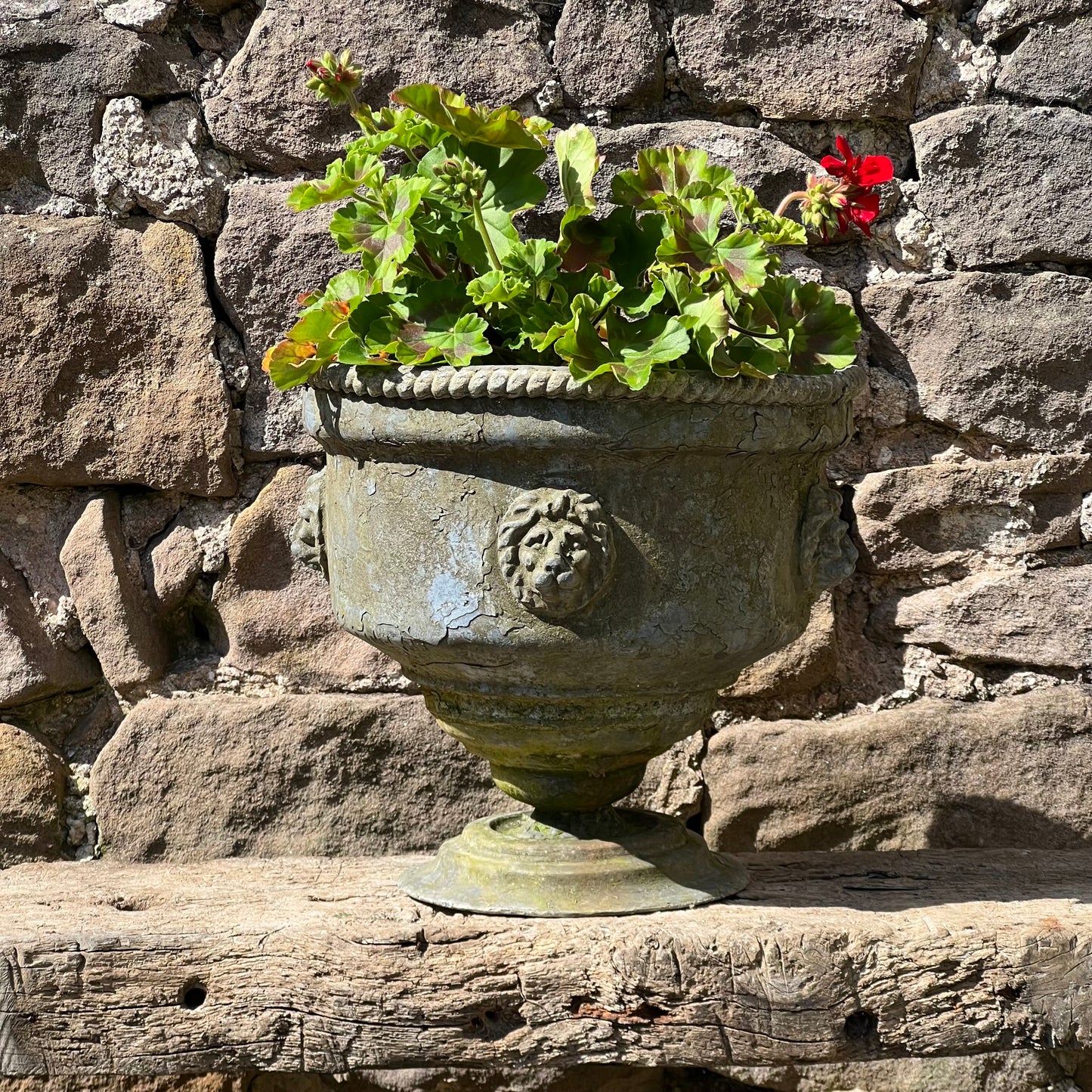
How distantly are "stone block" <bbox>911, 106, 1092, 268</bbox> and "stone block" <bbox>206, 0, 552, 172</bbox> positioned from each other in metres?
0.59

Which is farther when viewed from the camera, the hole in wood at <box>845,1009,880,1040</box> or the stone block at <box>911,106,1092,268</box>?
the stone block at <box>911,106,1092,268</box>

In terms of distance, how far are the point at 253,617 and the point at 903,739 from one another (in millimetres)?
994

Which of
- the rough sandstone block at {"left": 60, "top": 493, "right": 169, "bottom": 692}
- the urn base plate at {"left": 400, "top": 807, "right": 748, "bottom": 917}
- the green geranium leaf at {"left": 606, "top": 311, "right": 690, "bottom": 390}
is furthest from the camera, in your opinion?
the rough sandstone block at {"left": 60, "top": 493, "right": 169, "bottom": 692}

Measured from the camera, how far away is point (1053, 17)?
2.10 m

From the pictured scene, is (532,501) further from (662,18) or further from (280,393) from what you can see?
(662,18)

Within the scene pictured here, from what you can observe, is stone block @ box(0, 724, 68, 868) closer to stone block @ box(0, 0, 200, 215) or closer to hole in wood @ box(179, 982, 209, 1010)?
hole in wood @ box(179, 982, 209, 1010)

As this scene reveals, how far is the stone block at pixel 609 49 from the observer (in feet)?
7.04

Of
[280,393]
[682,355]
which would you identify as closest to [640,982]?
[682,355]

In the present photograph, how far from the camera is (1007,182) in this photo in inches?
83.7

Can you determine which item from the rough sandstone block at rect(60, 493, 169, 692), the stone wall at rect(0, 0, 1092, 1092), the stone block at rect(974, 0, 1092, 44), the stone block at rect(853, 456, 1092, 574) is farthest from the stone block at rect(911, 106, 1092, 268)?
the rough sandstone block at rect(60, 493, 169, 692)

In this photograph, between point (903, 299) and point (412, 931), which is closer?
point (412, 931)

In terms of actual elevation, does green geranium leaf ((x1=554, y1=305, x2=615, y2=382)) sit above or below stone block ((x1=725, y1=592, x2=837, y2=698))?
above

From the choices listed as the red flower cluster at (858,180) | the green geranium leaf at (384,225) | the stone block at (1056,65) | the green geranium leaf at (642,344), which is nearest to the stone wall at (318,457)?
the stone block at (1056,65)

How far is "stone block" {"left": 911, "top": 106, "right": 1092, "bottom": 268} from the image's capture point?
2.11 metres
